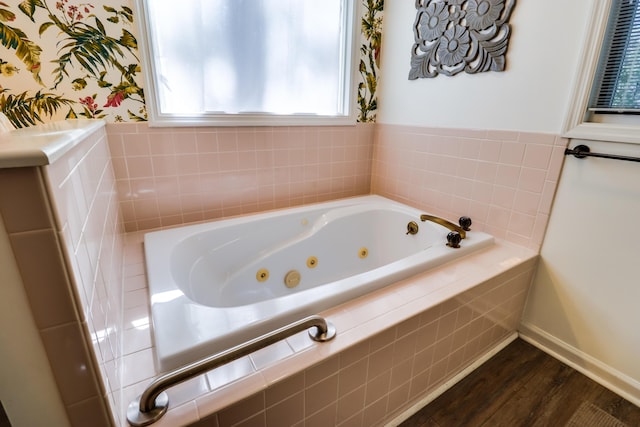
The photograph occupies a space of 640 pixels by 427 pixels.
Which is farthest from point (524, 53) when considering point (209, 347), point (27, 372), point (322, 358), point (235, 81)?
point (27, 372)

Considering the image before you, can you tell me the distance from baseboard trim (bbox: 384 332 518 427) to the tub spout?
1.89 ft

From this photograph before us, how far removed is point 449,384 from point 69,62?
2.14 m

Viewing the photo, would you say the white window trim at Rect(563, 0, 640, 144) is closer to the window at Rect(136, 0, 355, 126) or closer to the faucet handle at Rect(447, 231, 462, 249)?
the faucet handle at Rect(447, 231, 462, 249)

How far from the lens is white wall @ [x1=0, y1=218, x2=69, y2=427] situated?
1.47 feet

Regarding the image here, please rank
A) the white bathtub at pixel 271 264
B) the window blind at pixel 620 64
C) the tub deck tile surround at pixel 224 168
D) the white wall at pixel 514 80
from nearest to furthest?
the white bathtub at pixel 271 264 < the window blind at pixel 620 64 < the white wall at pixel 514 80 < the tub deck tile surround at pixel 224 168

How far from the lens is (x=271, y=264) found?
1.70m

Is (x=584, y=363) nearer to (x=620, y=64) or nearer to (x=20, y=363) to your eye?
(x=620, y=64)

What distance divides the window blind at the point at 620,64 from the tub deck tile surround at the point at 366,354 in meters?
0.70

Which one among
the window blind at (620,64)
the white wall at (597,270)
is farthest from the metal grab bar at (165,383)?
the window blind at (620,64)

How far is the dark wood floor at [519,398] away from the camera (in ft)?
3.81

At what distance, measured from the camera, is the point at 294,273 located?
178 centimetres

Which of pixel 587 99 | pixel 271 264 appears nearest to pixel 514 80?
pixel 587 99

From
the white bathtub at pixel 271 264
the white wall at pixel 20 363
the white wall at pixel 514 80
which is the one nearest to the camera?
the white wall at pixel 20 363

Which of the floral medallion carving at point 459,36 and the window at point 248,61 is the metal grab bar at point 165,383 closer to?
the window at point 248,61
